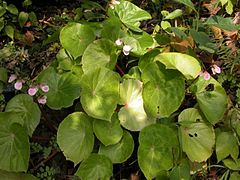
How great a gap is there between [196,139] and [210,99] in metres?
0.21

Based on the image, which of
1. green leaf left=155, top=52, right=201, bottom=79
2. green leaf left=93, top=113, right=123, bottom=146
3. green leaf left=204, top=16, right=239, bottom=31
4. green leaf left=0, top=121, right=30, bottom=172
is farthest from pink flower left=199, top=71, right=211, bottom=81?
green leaf left=0, top=121, right=30, bottom=172

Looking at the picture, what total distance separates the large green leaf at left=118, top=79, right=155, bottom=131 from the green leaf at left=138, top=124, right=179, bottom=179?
0.20 feet

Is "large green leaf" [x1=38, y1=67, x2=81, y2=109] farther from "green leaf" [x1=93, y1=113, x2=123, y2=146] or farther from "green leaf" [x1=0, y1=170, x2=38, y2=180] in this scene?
"green leaf" [x1=0, y1=170, x2=38, y2=180]

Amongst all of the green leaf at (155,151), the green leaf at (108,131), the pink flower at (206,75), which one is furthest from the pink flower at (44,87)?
the pink flower at (206,75)

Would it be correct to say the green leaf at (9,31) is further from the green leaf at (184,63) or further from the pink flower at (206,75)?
the pink flower at (206,75)

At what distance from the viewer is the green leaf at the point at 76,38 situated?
232cm

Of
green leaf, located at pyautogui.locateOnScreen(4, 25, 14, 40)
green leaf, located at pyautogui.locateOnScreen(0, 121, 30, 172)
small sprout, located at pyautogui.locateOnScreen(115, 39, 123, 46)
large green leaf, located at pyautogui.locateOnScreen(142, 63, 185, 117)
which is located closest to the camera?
green leaf, located at pyautogui.locateOnScreen(0, 121, 30, 172)

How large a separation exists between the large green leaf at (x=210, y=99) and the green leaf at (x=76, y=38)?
585mm

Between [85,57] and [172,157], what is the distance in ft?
2.12

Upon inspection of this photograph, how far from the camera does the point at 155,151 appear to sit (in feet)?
7.00

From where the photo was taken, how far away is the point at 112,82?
86.2 inches

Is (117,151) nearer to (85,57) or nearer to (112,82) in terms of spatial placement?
(112,82)

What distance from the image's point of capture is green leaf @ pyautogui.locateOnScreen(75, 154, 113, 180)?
213cm

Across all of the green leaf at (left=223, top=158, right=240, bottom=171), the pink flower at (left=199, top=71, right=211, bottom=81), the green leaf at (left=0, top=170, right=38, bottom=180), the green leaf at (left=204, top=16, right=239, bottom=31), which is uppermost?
the green leaf at (left=204, top=16, right=239, bottom=31)
